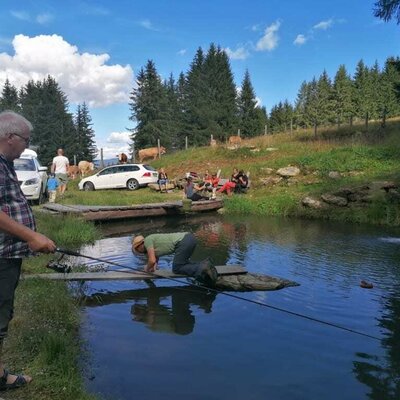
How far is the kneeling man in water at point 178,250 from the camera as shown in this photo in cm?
787

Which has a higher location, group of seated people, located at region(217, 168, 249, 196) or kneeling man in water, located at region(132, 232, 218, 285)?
group of seated people, located at region(217, 168, 249, 196)

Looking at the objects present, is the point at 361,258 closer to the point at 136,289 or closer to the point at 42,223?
the point at 136,289

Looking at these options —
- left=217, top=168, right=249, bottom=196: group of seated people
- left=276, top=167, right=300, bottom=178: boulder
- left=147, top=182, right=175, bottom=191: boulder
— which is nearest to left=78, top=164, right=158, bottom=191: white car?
left=147, top=182, right=175, bottom=191: boulder

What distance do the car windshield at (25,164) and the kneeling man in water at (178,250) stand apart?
35.0 feet

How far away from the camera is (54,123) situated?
64312 mm

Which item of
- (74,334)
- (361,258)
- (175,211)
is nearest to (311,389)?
(74,334)

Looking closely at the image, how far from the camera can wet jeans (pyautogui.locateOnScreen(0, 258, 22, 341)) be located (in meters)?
3.47

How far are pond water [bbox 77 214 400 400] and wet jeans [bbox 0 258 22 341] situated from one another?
4.88 feet

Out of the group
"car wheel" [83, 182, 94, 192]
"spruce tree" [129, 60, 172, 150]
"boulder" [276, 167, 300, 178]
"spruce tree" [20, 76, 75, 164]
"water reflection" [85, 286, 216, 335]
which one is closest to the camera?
"water reflection" [85, 286, 216, 335]

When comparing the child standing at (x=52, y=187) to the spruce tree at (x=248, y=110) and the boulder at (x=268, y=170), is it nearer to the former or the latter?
the boulder at (x=268, y=170)

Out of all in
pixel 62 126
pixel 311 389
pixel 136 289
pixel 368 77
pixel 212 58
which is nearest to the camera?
pixel 311 389

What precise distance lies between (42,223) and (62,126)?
2169 inches

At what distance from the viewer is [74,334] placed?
19.5ft

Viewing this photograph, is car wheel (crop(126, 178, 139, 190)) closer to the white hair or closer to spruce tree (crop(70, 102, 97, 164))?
the white hair
